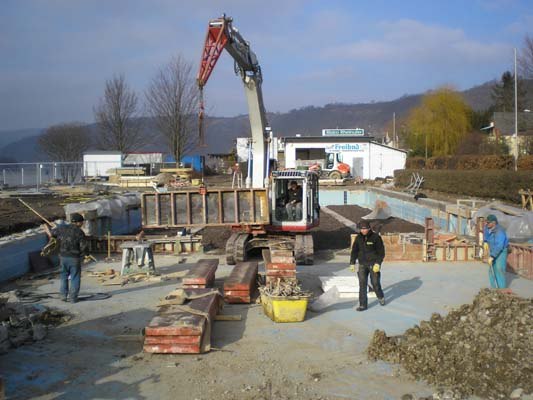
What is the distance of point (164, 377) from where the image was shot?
6852 millimetres

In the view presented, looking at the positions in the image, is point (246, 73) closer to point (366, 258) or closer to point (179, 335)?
point (366, 258)

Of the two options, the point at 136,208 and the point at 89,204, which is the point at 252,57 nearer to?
the point at 89,204

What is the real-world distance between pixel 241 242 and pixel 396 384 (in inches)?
339

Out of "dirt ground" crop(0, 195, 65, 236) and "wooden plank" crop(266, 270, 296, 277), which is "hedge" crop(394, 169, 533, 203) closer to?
"wooden plank" crop(266, 270, 296, 277)

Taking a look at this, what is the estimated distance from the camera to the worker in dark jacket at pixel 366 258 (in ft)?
32.2

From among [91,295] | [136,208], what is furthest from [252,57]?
[136,208]

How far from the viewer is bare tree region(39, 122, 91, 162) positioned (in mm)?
71250

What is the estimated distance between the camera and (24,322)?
8.75 m

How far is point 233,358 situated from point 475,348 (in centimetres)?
320

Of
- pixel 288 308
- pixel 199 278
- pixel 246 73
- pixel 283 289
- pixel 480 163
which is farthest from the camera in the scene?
pixel 480 163

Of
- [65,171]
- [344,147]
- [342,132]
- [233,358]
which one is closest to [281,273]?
[233,358]

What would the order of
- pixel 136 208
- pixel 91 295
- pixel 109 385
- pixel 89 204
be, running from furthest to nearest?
pixel 136 208 → pixel 89 204 → pixel 91 295 → pixel 109 385

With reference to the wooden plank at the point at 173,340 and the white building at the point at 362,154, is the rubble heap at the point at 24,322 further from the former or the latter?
the white building at the point at 362,154

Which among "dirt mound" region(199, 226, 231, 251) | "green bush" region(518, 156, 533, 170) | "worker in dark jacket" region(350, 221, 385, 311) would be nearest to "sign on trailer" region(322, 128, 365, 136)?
"green bush" region(518, 156, 533, 170)
